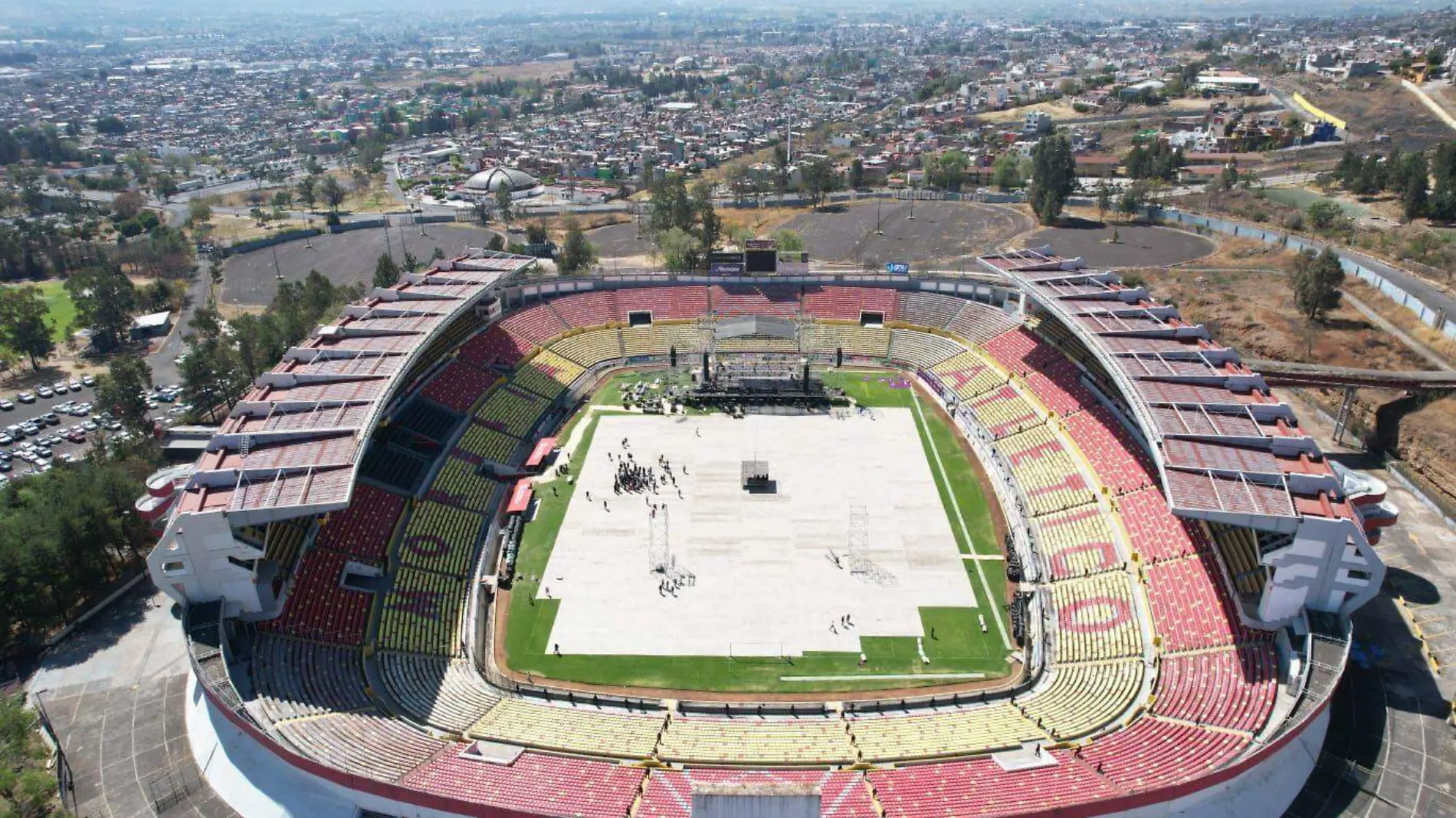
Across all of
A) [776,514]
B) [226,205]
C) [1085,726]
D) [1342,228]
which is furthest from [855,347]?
[226,205]

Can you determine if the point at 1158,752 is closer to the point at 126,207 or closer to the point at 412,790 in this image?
the point at 412,790

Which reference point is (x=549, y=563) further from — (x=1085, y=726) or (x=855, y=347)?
(x=855, y=347)

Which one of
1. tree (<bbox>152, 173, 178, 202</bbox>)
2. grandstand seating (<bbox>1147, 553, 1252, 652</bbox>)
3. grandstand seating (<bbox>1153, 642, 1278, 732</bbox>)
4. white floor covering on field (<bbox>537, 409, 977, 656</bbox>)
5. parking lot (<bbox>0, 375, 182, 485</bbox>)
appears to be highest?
tree (<bbox>152, 173, 178, 202</bbox>)

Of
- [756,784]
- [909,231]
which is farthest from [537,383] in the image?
[909,231]

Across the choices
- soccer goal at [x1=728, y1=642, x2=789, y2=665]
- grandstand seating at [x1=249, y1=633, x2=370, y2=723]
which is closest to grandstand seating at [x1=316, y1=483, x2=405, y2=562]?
grandstand seating at [x1=249, y1=633, x2=370, y2=723]

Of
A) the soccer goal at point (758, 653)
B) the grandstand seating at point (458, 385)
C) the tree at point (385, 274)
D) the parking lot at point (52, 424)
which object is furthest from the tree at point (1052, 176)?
the parking lot at point (52, 424)

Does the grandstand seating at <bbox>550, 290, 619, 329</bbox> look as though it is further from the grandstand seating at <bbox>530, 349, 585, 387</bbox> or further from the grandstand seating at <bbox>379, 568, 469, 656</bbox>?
the grandstand seating at <bbox>379, 568, 469, 656</bbox>
